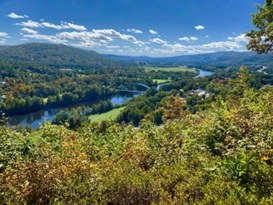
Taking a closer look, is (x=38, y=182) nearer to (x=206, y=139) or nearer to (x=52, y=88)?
(x=206, y=139)

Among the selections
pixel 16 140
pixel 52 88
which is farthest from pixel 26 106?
pixel 16 140

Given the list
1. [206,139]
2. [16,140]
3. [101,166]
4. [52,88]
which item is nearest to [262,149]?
[206,139]

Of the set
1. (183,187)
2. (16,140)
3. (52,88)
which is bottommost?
(52,88)

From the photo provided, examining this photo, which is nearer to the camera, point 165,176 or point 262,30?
point 165,176

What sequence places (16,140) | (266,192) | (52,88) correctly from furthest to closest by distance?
(52,88), (16,140), (266,192)

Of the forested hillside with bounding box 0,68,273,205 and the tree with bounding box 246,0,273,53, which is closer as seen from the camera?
the forested hillside with bounding box 0,68,273,205

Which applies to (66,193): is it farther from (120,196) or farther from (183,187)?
(183,187)

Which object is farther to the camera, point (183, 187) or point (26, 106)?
point (26, 106)

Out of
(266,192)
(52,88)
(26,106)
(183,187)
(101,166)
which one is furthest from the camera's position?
(52,88)

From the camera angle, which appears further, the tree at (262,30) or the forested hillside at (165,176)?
the tree at (262,30)

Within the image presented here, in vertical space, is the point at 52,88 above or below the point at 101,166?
below
